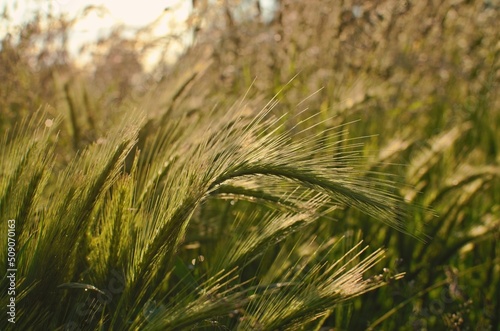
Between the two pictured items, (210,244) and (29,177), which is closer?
(29,177)

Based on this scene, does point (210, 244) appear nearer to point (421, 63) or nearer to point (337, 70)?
point (337, 70)

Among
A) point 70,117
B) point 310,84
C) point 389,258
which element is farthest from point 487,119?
point 70,117

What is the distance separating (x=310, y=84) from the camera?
11.1 ft

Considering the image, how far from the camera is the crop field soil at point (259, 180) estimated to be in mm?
1321

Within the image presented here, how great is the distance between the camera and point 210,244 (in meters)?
2.03

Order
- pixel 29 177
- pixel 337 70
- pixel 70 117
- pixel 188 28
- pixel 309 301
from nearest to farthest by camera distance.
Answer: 1. pixel 309 301
2. pixel 29 177
3. pixel 70 117
4. pixel 188 28
5. pixel 337 70

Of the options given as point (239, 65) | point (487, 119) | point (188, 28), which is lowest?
point (487, 119)

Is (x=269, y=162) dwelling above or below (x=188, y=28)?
below

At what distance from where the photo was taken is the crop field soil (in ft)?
4.33

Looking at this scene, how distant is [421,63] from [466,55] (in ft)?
1.72

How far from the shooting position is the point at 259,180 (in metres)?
1.48

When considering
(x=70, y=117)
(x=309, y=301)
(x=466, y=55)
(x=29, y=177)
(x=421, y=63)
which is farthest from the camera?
(x=466, y=55)

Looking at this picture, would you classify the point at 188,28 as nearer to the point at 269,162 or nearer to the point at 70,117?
the point at 70,117

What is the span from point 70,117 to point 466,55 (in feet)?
8.59
